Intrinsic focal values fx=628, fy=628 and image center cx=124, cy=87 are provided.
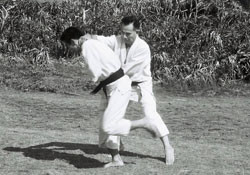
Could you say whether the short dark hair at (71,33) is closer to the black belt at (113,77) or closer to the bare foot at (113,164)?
the black belt at (113,77)

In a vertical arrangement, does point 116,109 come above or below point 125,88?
below

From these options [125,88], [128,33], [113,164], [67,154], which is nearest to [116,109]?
[125,88]

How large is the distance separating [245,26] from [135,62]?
7.95m

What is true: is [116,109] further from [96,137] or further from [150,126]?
[96,137]

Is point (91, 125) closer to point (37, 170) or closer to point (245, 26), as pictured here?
point (37, 170)

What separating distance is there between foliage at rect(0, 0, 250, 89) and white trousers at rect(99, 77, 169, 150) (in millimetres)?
5794

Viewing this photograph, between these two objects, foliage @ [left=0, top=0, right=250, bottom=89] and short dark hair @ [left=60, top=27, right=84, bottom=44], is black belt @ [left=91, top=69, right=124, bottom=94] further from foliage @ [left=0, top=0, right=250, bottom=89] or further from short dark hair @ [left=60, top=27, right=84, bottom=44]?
foliage @ [left=0, top=0, right=250, bottom=89]

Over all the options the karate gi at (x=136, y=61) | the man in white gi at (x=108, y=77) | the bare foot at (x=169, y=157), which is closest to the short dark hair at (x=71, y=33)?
the man in white gi at (x=108, y=77)

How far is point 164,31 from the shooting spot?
15.0 meters

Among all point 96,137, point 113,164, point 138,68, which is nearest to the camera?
point 113,164

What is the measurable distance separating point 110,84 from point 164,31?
8.43 meters

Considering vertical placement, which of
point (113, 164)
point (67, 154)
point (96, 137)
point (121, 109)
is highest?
point (121, 109)

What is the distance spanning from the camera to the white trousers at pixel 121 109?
22.0ft

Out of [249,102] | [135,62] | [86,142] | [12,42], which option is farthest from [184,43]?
[135,62]
